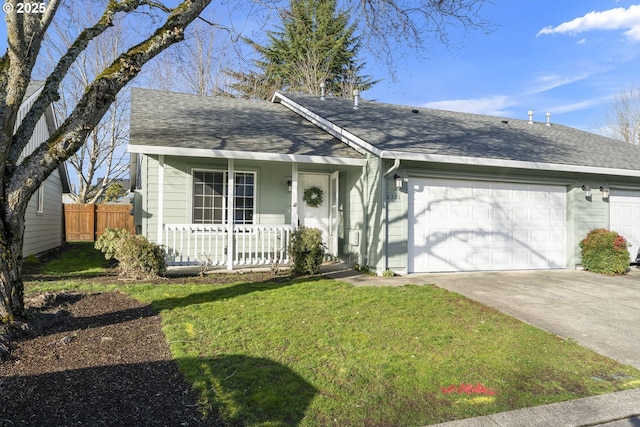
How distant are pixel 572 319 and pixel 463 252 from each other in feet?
12.1

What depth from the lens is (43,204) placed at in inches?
488

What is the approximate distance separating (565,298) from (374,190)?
3809 mm

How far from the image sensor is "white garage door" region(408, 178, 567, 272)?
8391mm

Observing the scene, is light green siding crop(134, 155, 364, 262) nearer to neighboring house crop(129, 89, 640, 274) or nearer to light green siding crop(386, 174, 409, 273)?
neighboring house crop(129, 89, 640, 274)

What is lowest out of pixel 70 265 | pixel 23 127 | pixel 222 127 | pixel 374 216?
pixel 70 265

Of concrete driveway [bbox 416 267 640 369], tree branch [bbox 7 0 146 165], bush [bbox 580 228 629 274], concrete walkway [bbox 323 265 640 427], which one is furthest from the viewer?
bush [bbox 580 228 629 274]

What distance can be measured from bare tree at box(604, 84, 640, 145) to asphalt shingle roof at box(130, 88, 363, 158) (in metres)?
24.6

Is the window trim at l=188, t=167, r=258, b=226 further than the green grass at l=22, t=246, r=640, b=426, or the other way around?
the window trim at l=188, t=167, r=258, b=226

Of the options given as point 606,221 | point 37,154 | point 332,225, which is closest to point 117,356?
point 37,154

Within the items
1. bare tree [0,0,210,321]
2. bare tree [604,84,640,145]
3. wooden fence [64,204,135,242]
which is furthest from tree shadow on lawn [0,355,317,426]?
bare tree [604,84,640,145]

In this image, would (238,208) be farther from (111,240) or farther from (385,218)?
(385,218)

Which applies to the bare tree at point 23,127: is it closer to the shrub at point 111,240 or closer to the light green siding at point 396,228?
the shrub at point 111,240

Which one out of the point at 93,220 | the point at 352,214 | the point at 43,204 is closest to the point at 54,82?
the point at 352,214

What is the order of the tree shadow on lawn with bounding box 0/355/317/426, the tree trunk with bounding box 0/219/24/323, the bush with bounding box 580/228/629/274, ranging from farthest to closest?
the bush with bounding box 580/228/629/274 → the tree trunk with bounding box 0/219/24/323 → the tree shadow on lawn with bounding box 0/355/317/426
